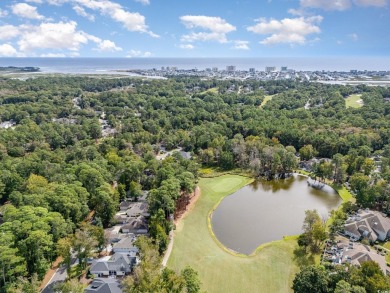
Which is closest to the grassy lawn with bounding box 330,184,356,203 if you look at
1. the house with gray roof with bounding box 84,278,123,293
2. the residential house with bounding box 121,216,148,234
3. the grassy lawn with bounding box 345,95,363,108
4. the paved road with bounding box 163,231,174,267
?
the paved road with bounding box 163,231,174,267

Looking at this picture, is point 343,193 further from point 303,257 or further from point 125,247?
point 125,247

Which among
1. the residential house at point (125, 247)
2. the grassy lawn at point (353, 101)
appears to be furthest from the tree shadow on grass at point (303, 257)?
the grassy lawn at point (353, 101)

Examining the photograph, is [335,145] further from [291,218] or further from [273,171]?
[291,218]

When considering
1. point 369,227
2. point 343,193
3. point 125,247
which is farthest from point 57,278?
point 343,193

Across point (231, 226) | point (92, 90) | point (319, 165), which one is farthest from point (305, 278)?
point (92, 90)

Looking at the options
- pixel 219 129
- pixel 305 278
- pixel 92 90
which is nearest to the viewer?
pixel 305 278

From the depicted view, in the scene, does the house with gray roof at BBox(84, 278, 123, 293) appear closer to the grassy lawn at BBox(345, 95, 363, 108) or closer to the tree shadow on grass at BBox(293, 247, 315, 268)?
the tree shadow on grass at BBox(293, 247, 315, 268)
